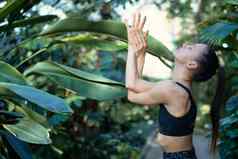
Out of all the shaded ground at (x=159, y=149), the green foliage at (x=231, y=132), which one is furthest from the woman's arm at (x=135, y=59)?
the shaded ground at (x=159, y=149)

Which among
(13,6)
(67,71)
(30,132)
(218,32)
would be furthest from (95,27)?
(30,132)

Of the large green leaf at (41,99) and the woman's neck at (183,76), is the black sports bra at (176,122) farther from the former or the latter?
the large green leaf at (41,99)

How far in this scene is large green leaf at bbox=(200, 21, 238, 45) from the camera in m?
2.41

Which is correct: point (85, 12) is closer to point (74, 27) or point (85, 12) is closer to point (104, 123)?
point (104, 123)

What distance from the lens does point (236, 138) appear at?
312cm

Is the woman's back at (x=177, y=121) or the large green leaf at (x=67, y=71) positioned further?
the large green leaf at (x=67, y=71)

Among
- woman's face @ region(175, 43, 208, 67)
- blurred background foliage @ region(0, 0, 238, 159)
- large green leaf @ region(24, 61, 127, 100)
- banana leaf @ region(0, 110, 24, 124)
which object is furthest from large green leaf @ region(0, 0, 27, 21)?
woman's face @ region(175, 43, 208, 67)

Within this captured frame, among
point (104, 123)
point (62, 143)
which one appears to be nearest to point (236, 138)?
point (62, 143)

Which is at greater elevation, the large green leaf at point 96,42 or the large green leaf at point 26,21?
the large green leaf at point 26,21

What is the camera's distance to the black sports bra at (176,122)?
6.64ft

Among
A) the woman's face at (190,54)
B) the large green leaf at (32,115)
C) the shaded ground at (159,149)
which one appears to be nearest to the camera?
the woman's face at (190,54)

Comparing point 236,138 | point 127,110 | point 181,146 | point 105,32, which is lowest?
point 127,110

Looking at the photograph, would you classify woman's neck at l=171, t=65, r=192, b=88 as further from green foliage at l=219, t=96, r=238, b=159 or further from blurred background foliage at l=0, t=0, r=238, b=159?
green foliage at l=219, t=96, r=238, b=159

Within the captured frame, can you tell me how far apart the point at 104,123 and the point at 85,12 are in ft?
4.05
